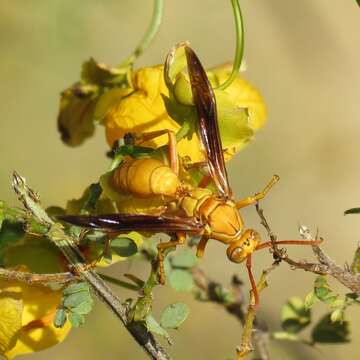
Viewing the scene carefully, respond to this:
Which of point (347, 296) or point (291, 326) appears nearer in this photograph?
point (347, 296)

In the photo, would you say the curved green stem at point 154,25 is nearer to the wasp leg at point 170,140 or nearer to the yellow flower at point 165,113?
the yellow flower at point 165,113

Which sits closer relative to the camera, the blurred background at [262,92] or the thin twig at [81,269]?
the thin twig at [81,269]

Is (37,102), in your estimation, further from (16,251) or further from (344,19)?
(16,251)

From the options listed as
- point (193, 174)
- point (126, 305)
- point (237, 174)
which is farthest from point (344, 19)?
point (126, 305)

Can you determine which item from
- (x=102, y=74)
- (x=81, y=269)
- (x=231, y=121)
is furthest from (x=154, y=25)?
(x=81, y=269)

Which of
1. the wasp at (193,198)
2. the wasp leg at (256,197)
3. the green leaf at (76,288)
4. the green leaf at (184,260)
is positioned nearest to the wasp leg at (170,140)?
the wasp at (193,198)

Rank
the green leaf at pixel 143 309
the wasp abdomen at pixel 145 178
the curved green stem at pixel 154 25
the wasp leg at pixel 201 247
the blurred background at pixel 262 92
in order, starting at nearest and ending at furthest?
the green leaf at pixel 143 309 → the wasp abdomen at pixel 145 178 → the wasp leg at pixel 201 247 → the curved green stem at pixel 154 25 → the blurred background at pixel 262 92

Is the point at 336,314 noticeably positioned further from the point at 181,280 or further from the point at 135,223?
the point at 181,280
